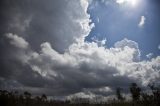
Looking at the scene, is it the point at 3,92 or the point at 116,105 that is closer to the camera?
the point at 3,92

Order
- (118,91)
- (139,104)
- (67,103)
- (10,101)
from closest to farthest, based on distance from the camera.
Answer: (10,101)
(139,104)
(67,103)
(118,91)

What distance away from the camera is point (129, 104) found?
40.3 metres

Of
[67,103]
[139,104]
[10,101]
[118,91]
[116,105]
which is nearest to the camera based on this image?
[10,101]

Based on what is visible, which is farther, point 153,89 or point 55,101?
point 55,101

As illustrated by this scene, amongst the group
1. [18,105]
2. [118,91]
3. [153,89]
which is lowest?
[18,105]

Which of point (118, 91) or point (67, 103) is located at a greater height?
point (118, 91)

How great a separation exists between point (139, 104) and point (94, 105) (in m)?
8.64

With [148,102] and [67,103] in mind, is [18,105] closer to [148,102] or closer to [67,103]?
[67,103]

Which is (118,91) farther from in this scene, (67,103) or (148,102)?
(148,102)

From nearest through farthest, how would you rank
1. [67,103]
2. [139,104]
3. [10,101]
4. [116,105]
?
1. [10,101]
2. [139,104]
3. [116,105]
4. [67,103]

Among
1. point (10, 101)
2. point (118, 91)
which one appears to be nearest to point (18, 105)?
point (10, 101)

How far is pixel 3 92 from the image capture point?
123 feet

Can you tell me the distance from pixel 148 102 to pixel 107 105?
27.0 ft

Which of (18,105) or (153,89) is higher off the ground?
(153,89)
